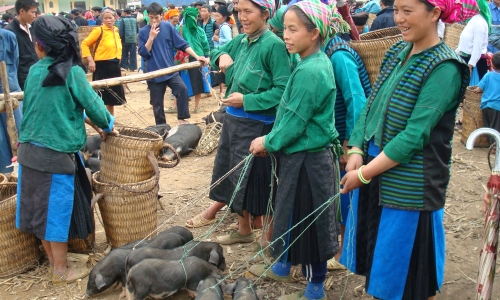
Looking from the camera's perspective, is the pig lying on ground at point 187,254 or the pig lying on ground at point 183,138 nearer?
the pig lying on ground at point 187,254

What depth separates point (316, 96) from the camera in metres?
2.99

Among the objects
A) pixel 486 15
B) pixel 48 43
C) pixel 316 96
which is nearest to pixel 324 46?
pixel 316 96

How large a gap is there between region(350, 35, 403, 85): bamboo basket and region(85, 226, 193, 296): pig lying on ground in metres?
2.00

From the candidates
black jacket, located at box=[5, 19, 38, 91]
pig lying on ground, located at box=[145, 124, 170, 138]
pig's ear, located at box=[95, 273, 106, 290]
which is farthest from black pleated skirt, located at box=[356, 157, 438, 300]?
black jacket, located at box=[5, 19, 38, 91]

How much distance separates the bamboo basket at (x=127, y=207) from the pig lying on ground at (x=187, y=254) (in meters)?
0.62

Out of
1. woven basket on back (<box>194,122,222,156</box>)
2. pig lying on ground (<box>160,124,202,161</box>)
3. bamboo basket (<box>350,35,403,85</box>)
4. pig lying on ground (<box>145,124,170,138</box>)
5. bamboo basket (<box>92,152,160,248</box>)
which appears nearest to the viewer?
bamboo basket (<box>350,35,403,85</box>)

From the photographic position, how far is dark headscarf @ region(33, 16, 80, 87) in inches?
139

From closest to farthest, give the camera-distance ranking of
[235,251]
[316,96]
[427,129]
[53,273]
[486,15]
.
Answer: [427,129], [316,96], [53,273], [235,251], [486,15]

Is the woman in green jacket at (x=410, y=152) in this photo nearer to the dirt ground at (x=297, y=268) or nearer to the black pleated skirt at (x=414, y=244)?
the black pleated skirt at (x=414, y=244)

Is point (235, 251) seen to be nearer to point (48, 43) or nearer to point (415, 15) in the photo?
point (48, 43)

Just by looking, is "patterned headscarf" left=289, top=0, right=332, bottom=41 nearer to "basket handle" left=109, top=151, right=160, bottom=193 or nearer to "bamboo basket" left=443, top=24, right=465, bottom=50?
"basket handle" left=109, top=151, right=160, bottom=193

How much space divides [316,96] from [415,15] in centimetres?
77

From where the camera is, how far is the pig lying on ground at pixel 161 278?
3.52 metres

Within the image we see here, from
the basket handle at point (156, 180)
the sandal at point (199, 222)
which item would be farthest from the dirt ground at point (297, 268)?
the basket handle at point (156, 180)
